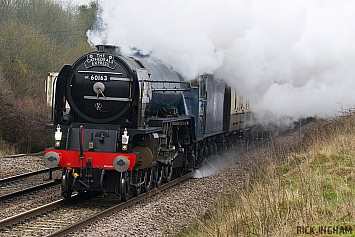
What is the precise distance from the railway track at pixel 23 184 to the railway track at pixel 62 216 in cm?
106

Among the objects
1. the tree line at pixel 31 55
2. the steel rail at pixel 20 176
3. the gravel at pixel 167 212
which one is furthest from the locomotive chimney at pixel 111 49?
the tree line at pixel 31 55

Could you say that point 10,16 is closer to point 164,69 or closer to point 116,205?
point 164,69

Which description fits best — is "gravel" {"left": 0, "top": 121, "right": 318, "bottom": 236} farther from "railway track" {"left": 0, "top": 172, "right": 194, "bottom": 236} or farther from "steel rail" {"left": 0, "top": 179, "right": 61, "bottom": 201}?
"steel rail" {"left": 0, "top": 179, "right": 61, "bottom": 201}

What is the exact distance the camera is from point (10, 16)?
30750 millimetres

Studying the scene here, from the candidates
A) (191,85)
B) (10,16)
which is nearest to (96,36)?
(191,85)

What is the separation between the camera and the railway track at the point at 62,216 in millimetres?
8000

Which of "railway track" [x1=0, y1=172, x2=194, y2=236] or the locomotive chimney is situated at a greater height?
the locomotive chimney

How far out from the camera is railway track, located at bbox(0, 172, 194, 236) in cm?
800

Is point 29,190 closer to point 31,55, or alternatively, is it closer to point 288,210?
point 288,210

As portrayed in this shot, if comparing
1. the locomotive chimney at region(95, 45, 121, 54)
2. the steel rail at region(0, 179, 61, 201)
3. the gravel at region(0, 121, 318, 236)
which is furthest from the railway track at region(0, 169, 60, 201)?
the locomotive chimney at region(95, 45, 121, 54)

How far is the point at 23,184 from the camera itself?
12.7 meters

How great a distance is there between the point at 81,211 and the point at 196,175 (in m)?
5.83

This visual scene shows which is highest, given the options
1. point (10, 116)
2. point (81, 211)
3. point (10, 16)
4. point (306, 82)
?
point (10, 16)

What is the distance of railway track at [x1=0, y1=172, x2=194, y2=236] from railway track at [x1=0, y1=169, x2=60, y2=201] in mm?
1058
